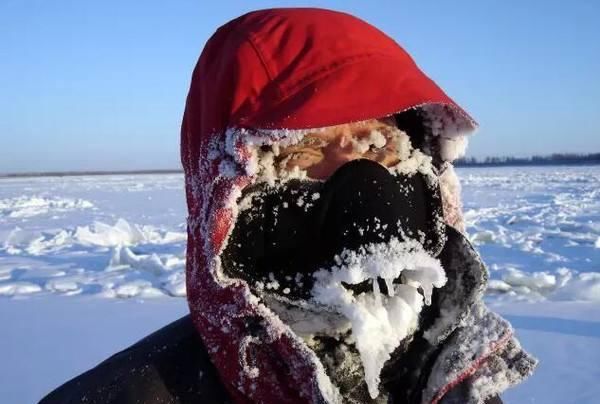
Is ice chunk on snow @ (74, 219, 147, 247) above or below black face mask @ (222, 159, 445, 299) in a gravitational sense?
below

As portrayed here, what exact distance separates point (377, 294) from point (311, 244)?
129 millimetres

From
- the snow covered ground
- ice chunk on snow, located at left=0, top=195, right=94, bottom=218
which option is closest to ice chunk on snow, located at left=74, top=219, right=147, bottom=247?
the snow covered ground

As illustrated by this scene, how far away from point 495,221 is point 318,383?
969 centimetres

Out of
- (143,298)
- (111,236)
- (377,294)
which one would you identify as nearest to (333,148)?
(377,294)

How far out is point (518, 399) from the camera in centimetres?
250

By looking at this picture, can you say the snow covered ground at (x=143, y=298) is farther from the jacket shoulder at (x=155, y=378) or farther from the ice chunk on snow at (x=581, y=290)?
the jacket shoulder at (x=155, y=378)

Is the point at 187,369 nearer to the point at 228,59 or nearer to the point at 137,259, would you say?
the point at 228,59

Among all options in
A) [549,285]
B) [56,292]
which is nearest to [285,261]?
[549,285]

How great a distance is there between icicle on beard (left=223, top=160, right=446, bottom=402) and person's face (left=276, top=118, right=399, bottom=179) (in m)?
0.03

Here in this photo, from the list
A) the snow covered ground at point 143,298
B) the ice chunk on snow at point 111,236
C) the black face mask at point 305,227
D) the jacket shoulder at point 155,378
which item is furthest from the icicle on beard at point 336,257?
the ice chunk on snow at point 111,236

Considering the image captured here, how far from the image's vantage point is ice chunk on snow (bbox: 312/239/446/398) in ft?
2.73

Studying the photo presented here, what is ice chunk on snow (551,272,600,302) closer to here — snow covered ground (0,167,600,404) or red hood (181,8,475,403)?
snow covered ground (0,167,600,404)

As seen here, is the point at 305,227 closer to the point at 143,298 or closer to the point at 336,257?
the point at 336,257

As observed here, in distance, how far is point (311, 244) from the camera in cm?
89
